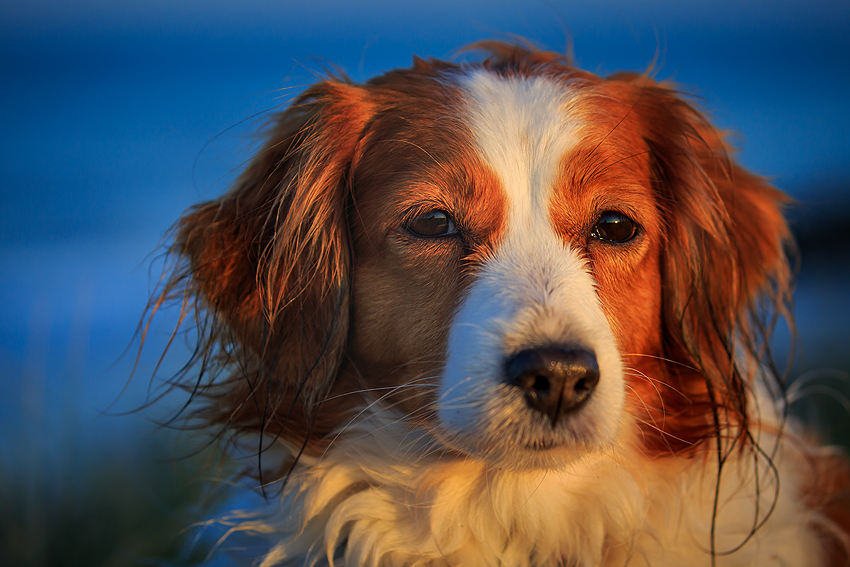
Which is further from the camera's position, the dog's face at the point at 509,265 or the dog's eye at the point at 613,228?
the dog's eye at the point at 613,228

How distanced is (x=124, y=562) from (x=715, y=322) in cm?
306

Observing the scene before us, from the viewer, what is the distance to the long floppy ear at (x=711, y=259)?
2.25 metres

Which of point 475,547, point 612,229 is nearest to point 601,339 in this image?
point 612,229

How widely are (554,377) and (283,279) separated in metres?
1.02

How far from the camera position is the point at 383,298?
2.04 m

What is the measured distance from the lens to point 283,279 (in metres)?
2.12

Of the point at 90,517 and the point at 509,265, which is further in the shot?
the point at 90,517

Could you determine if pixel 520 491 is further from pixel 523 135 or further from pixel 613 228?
pixel 523 135

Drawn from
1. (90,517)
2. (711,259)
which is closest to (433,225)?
(711,259)

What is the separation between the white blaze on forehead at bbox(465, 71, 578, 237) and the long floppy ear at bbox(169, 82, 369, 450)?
0.49 metres

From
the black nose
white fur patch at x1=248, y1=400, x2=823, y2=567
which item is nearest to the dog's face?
the black nose

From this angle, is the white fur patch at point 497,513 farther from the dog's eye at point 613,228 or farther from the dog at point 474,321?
the dog's eye at point 613,228

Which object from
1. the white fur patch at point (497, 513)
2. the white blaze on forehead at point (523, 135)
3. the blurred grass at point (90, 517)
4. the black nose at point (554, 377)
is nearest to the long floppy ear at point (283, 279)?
the white fur patch at point (497, 513)

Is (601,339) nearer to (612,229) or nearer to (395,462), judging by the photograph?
(612,229)
